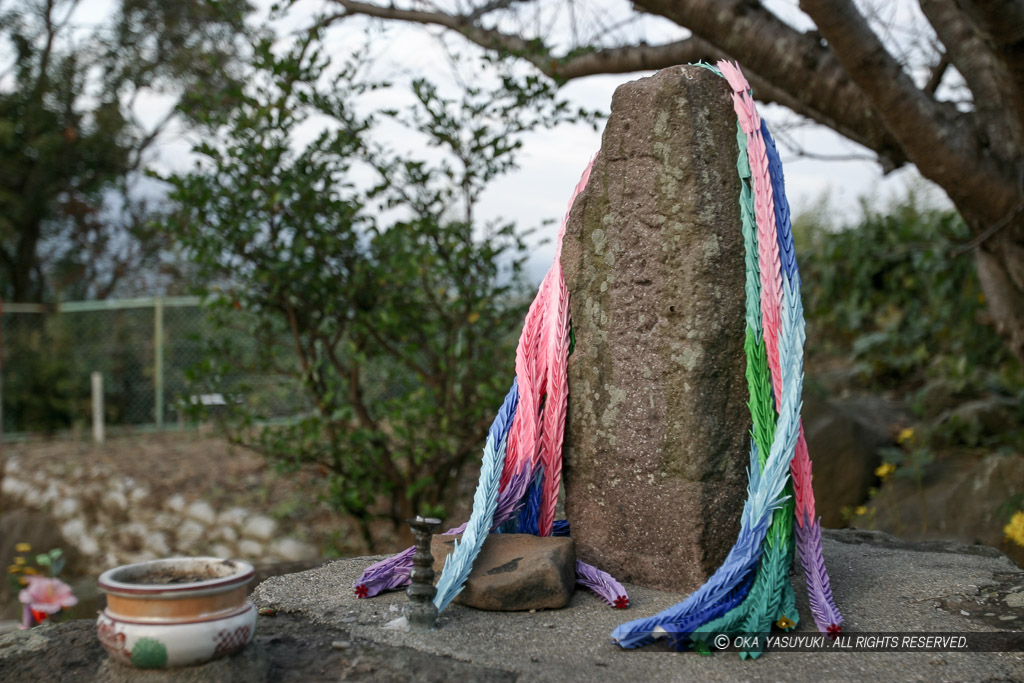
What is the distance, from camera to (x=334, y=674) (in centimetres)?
201

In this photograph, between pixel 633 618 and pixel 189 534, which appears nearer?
pixel 633 618

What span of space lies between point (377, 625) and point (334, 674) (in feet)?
1.13

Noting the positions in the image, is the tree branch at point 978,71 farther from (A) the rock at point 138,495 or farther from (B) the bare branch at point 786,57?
(A) the rock at point 138,495

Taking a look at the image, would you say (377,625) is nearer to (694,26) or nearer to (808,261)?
(694,26)

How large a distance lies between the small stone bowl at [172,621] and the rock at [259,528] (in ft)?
14.3

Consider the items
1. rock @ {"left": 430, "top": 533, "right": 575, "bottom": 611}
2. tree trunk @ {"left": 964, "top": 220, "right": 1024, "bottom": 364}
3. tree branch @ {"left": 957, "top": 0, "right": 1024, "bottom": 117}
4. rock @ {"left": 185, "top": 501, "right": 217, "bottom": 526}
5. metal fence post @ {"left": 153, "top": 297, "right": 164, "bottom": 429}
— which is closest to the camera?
rock @ {"left": 430, "top": 533, "right": 575, "bottom": 611}

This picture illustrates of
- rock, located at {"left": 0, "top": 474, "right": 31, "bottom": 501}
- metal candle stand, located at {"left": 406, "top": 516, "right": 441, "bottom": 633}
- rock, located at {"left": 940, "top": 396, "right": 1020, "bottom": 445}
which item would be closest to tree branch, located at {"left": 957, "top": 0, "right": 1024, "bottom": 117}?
metal candle stand, located at {"left": 406, "top": 516, "right": 441, "bottom": 633}

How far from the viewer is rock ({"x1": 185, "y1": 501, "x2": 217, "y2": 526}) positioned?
6398mm

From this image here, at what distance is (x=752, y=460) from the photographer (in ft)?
8.16

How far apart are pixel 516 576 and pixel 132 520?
5226mm

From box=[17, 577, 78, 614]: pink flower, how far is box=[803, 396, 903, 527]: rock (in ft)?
14.6

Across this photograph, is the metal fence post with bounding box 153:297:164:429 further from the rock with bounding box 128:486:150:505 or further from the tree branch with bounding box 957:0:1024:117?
the tree branch with bounding box 957:0:1024:117

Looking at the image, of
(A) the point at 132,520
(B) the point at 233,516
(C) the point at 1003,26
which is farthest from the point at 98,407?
(C) the point at 1003,26

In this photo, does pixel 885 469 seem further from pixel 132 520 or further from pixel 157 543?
pixel 132 520
